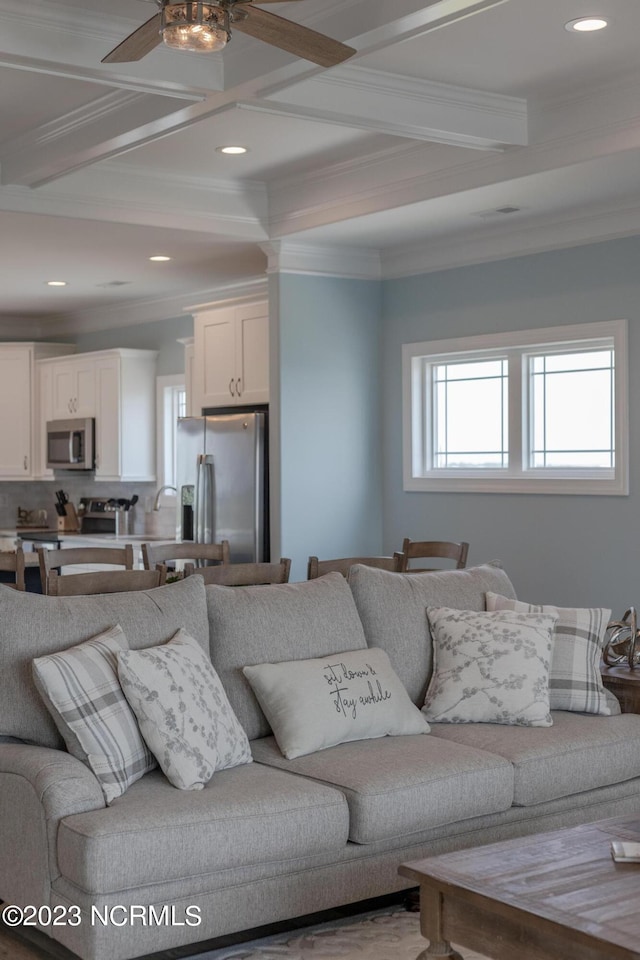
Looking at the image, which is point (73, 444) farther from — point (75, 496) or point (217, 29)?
point (217, 29)

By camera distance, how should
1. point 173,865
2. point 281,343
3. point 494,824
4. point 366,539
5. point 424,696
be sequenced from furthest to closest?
point 366,539 → point 281,343 → point 424,696 → point 494,824 → point 173,865

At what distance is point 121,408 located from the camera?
8828 millimetres

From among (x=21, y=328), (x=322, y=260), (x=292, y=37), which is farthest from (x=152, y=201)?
(x=21, y=328)

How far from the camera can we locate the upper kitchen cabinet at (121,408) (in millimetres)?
8836

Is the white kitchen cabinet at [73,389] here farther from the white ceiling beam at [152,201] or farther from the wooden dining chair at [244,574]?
the wooden dining chair at [244,574]

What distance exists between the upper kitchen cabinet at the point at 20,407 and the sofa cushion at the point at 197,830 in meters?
6.89

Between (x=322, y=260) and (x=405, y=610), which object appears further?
(x=322, y=260)

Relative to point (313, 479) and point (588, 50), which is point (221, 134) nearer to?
point (588, 50)

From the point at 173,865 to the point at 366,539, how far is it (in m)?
4.25

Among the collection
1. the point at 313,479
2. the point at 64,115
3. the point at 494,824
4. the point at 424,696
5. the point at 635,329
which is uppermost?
the point at 64,115

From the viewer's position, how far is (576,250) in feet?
18.9

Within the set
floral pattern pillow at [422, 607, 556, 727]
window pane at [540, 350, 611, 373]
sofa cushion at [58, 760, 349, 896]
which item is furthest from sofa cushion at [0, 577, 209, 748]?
window pane at [540, 350, 611, 373]

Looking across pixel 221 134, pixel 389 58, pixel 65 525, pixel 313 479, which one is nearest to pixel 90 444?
pixel 65 525

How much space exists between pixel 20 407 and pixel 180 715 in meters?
7.00
